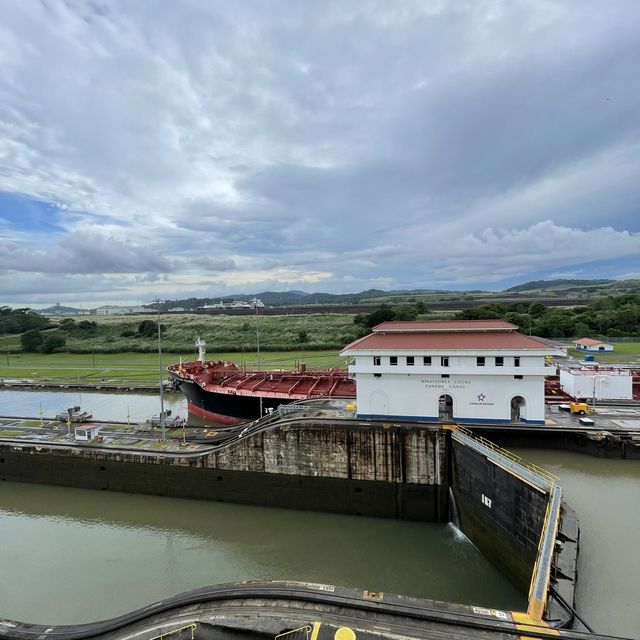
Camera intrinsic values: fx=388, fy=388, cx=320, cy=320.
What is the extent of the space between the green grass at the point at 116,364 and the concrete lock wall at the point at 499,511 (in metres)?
29.9

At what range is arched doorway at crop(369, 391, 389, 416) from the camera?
18.1 meters

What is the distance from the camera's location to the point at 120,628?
891cm

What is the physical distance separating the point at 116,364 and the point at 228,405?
3907 centimetres

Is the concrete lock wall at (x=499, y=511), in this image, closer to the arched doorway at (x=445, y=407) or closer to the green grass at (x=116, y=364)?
the arched doorway at (x=445, y=407)

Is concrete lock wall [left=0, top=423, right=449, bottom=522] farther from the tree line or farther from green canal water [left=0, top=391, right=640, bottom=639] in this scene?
the tree line

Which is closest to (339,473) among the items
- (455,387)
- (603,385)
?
(455,387)

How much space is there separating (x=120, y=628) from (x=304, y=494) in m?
8.81

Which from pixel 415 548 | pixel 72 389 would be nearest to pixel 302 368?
pixel 415 548

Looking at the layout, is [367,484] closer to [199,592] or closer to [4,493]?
[199,592]

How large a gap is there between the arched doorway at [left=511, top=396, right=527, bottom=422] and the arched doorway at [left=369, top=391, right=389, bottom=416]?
5.78m

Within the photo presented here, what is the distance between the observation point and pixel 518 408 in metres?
18.1

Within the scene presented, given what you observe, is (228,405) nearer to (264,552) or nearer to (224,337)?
(264,552)

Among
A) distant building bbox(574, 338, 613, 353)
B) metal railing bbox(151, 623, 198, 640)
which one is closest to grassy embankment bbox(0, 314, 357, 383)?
distant building bbox(574, 338, 613, 353)

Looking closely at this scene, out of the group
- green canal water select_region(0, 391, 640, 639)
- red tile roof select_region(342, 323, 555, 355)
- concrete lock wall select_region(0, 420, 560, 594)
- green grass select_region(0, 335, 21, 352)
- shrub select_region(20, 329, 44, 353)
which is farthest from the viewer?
green grass select_region(0, 335, 21, 352)
